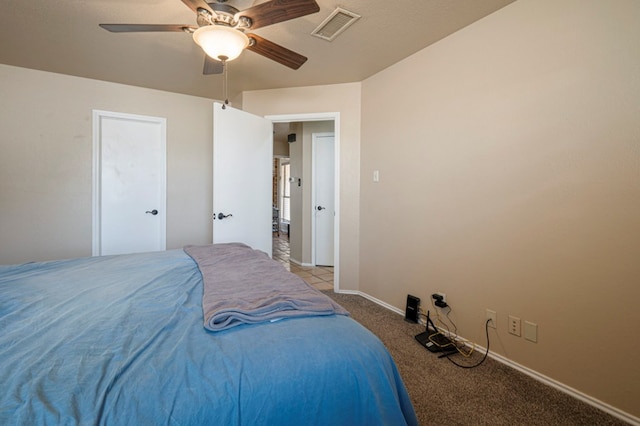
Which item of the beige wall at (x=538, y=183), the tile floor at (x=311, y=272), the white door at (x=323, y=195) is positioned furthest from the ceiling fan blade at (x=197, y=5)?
the white door at (x=323, y=195)

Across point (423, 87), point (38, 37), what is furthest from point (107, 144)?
point (423, 87)

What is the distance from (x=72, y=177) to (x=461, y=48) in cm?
388

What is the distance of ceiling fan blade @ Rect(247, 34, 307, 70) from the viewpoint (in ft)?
5.71

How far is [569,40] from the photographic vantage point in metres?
1.61

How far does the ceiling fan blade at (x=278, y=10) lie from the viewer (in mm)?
1395

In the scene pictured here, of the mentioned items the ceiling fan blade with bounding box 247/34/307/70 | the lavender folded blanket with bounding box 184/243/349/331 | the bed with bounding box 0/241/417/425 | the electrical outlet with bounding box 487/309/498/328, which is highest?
the ceiling fan blade with bounding box 247/34/307/70

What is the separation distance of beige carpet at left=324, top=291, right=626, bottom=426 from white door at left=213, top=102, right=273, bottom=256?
189cm

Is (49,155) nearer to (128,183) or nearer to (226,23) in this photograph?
(128,183)

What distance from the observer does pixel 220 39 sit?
5.09 ft

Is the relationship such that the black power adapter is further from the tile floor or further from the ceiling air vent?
the ceiling air vent

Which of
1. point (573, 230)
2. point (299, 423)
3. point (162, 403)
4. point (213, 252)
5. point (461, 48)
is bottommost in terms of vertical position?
point (299, 423)

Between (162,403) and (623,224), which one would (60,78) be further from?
(623,224)

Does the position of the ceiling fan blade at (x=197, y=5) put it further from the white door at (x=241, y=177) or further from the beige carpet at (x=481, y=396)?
the beige carpet at (x=481, y=396)

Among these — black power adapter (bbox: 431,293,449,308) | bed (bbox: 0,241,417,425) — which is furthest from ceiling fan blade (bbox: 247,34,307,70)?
black power adapter (bbox: 431,293,449,308)
